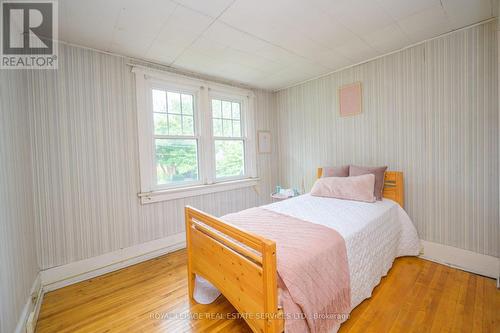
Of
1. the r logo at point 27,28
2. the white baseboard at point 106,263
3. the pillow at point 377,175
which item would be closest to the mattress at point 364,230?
the pillow at point 377,175

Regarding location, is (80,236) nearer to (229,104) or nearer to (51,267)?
(51,267)

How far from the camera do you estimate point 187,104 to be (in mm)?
3000

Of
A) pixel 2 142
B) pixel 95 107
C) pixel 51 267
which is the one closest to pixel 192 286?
pixel 51 267

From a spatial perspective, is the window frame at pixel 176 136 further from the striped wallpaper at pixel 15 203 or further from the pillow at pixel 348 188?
the pillow at pixel 348 188

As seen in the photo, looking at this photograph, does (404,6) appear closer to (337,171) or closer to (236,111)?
(337,171)

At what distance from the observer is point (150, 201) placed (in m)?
2.59

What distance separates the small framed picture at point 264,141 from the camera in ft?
12.4

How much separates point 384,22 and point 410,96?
94 cm

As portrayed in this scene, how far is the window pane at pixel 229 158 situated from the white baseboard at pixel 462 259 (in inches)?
102

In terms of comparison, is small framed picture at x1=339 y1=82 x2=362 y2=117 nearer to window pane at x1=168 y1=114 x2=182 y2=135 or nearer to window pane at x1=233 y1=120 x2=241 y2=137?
window pane at x1=233 y1=120 x2=241 y2=137

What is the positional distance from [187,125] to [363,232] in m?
2.46

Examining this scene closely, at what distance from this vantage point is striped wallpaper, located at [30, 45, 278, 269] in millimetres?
2021

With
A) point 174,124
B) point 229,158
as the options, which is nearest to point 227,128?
point 229,158

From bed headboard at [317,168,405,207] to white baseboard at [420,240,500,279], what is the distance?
54 cm
